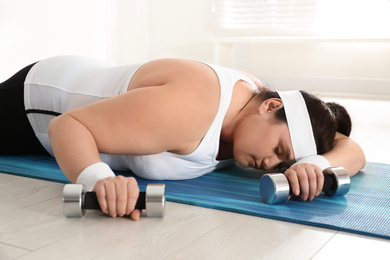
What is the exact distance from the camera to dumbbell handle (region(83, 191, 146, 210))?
3.64 ft

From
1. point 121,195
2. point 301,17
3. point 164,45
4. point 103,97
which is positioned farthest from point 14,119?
point 164,45

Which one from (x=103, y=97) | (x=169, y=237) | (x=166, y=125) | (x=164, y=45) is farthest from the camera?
(x=164, y=45)

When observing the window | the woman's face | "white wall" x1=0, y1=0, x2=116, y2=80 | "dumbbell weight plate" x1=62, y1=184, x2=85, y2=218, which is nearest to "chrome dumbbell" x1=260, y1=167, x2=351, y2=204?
the woman's face

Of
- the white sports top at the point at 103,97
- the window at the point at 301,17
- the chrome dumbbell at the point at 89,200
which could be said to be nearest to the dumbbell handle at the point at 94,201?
the chrome dumbbell at the point at 89,200

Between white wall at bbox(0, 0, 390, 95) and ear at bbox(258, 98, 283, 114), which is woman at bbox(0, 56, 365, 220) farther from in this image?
white wall at bbox(0, 0, 390, 95)

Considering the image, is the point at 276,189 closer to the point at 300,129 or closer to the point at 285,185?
the point at 285,185

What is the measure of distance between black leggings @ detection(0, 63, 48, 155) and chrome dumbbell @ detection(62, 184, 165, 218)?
65 cm

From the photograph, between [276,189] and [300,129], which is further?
[300,129]

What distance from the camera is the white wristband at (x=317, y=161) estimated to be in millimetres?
1364

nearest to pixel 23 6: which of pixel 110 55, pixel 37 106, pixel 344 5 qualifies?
pixel 110 55

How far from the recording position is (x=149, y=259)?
0.93 meters

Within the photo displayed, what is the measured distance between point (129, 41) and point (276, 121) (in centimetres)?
395

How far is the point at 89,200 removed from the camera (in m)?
1.11

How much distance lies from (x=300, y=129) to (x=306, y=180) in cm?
16
